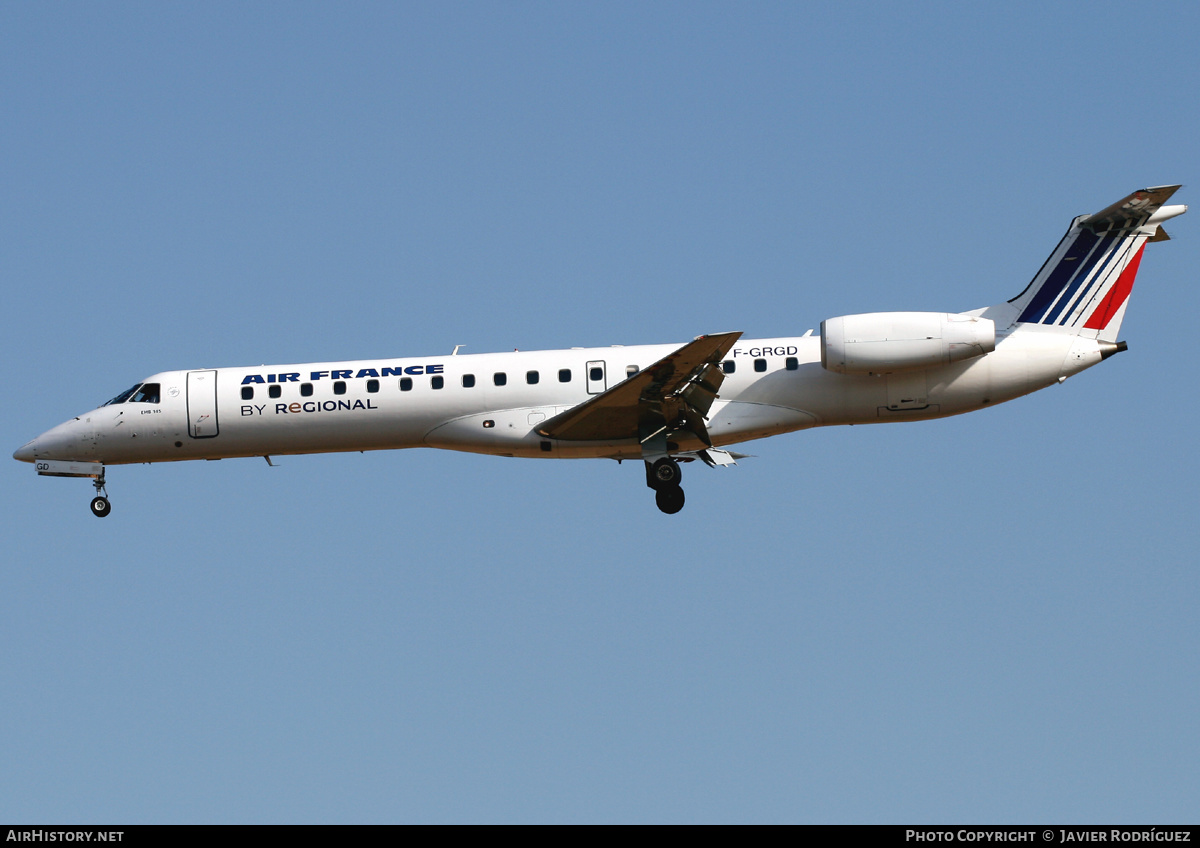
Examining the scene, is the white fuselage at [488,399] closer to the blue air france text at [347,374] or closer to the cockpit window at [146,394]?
the blue air france text at [347,374]

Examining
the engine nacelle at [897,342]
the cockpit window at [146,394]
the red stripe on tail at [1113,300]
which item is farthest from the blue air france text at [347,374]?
the red stripe on tail at [1113,300]

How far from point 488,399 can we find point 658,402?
342 centimetres

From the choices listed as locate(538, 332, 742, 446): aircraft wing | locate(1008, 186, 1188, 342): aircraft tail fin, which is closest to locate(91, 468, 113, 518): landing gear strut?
locate(538, 332, 742, 446): aircraft wing

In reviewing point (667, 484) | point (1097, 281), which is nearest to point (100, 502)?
point (667, 484)

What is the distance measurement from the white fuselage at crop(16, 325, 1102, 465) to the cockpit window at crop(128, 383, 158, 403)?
0.14 metres

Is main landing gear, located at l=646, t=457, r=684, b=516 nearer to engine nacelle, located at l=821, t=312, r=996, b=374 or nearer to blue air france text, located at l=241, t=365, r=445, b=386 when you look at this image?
engine nacelle, located at l=821, t=312, r=996, b=374

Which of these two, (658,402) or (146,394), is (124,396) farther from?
(658,402)

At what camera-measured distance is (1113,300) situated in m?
26.1

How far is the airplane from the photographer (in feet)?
82.1

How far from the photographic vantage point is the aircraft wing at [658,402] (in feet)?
77.9
